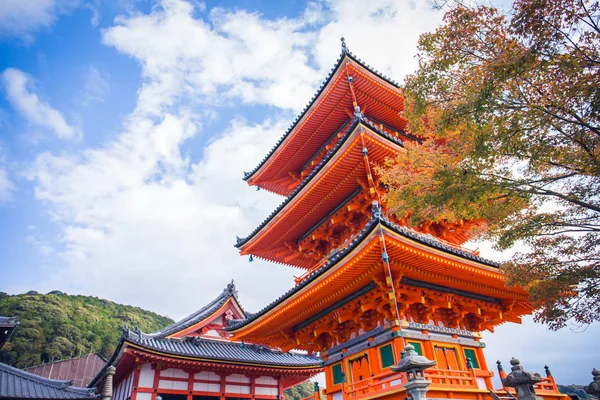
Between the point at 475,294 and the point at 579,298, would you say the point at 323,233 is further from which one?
the point at 579,298

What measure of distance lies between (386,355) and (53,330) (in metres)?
55.3

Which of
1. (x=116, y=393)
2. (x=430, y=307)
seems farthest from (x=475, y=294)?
(x=116, y=393)

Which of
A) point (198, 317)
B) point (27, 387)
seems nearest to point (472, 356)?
point (198, 317)

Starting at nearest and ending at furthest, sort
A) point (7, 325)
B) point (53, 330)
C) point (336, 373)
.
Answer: point (336, 373) → point (7, 325) → point (53, 330)

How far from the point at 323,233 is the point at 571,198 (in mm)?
8991

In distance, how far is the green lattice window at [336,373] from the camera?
12.1 metres

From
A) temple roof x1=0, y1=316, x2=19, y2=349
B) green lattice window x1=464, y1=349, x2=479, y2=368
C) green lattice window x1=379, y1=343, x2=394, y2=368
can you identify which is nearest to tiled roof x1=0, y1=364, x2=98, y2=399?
temple roof x1=0, y1=316, x2=19, y2=349

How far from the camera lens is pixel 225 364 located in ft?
56.2

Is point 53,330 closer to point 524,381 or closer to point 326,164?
point 326,164

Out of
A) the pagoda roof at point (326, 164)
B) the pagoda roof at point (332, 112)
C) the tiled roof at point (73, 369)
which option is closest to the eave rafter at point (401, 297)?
the pagoda roof at point (326, 164)

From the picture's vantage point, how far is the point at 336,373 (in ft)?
Answer: 40.2

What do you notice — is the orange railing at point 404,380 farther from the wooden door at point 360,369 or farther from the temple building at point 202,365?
the temple building at point 202,365

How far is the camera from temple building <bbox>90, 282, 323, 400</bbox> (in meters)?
15.8

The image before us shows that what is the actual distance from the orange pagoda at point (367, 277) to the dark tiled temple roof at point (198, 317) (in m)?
6.22
